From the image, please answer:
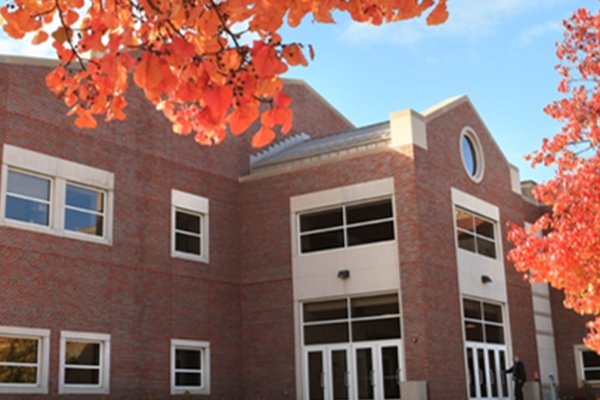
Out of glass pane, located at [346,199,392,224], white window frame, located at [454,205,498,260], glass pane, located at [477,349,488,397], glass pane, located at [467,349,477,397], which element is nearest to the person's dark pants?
glass pane, located at [477,349,488,397]

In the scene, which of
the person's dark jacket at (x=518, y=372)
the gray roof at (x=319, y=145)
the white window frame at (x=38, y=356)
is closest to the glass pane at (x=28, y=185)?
the white window frame at (x=38, y=356)

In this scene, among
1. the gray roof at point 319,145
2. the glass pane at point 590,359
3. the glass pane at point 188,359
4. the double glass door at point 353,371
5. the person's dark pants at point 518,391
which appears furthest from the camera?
the glass pane at point 590,359

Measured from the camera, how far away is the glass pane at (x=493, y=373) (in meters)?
24.9

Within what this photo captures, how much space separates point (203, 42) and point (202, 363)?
1959 centimetres

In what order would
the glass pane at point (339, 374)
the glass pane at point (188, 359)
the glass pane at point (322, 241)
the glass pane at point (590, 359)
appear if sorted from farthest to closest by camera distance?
1. the glass pane at point (590, 359)
2. the glass pane at point (322, 241)
3. the glass pane at point (339, 374)
4. the glass pane at point (188, 359)

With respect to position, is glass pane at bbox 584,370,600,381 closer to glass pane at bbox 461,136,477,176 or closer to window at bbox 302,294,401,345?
glass pane at bbox 461,136,477,176

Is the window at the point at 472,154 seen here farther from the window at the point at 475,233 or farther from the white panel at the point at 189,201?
the white panel at the point at 189,201

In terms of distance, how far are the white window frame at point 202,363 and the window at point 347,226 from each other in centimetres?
422

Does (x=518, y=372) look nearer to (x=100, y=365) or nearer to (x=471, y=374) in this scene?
(x=471, y=374)

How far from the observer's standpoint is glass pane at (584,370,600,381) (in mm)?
29500

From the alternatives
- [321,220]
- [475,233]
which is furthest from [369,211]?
[475,233]

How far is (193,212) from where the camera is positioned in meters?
24.2

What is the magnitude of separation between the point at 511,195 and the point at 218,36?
85.6ft

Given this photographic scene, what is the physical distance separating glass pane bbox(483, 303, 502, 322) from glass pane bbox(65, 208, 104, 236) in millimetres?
12564
